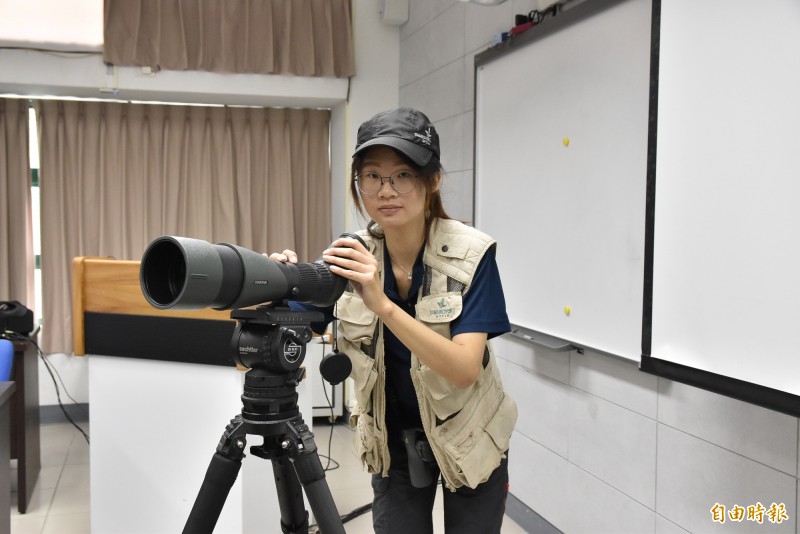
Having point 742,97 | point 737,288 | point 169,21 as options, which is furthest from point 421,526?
point 169,21

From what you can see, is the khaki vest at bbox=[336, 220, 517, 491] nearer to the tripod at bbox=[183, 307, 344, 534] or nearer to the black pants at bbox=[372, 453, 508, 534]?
the black pants at bbox=[372, 453, 508, 534]

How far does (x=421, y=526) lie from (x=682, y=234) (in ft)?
3.36

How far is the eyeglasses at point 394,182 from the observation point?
4.01ft

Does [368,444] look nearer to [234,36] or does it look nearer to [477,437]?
[477,437]

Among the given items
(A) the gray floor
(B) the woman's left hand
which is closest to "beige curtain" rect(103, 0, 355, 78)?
(A) the gray floor

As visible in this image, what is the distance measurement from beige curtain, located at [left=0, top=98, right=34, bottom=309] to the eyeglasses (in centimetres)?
369

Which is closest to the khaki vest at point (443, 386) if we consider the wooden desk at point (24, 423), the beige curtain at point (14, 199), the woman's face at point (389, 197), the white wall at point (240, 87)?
the woman's face at point (389, 197)

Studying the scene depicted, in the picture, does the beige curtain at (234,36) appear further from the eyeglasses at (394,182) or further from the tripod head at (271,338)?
the tripod head at (271,338)

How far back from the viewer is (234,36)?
3.88 meters

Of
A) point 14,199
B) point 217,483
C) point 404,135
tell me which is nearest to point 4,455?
point 217,483

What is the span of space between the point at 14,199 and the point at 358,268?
12.6ft

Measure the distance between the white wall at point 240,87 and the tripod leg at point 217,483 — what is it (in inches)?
120

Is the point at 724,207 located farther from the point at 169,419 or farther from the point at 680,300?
the point at 169,419

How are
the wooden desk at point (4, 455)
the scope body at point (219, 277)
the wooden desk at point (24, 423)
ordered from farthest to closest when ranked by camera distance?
1. the wooden desk at point (24, 423)
2. the wooden desk at point (4, 455)
3. the scope body at point (219, 277)
